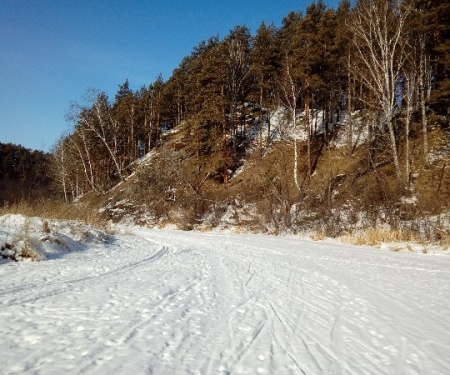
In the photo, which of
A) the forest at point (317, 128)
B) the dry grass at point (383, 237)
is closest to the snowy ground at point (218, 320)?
the dry grass at point (383, 237)

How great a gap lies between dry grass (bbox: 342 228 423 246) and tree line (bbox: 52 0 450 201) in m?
5.60

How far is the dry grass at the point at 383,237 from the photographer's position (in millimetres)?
13094

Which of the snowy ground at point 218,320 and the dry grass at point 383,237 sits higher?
the dry grass at point 383,237

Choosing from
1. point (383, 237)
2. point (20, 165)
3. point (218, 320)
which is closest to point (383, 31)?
point (383, 237)

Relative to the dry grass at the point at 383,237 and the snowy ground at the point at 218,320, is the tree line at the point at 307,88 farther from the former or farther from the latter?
the snowy ground at the point at 218,320

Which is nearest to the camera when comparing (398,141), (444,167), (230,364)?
(230,364)

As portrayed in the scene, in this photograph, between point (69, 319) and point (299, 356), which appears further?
point (69, 319)

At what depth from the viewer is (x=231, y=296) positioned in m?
5.52

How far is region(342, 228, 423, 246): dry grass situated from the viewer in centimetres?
1309

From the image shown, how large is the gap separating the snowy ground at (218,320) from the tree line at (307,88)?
1446cm

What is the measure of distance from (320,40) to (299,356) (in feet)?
94.5

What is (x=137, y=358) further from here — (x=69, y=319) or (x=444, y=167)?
(x=444, y=167)

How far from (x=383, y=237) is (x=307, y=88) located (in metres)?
17.6

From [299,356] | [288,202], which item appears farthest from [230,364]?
[288,202]
